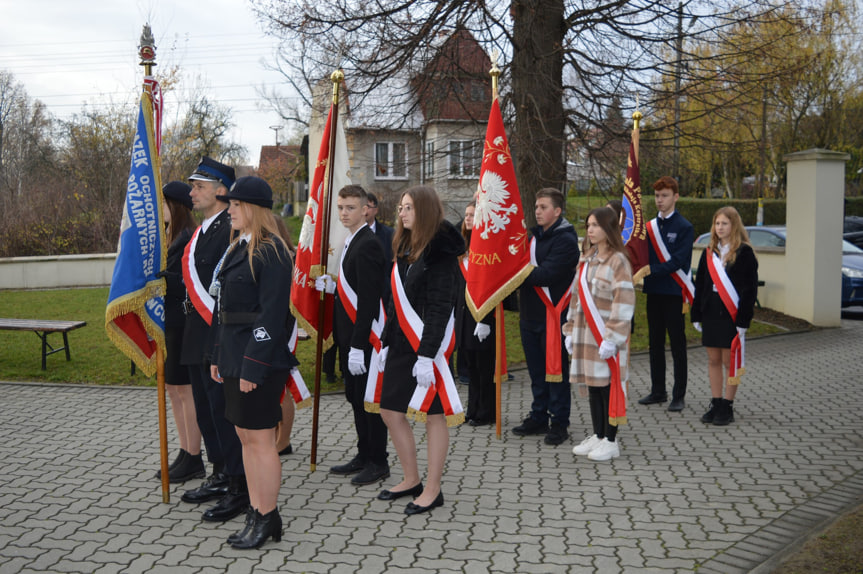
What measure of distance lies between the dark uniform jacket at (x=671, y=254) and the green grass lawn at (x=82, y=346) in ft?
9.41

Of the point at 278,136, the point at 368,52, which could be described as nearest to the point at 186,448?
the point at 368,52

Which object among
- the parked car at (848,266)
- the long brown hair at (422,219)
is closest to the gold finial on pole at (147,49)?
the long brown hair at (422,219)

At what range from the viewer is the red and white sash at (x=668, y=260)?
787 cm

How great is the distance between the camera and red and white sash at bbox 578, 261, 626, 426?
20.1ft

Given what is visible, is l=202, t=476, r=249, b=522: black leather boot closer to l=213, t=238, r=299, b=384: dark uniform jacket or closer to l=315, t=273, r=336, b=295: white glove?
l=213, t=238, r=299, b=384: dark uniform jacket

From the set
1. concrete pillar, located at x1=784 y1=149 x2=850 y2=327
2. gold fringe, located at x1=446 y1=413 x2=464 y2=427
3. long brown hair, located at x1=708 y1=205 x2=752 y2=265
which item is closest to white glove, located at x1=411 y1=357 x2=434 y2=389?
gold fringe, located at x1=446 y1=413 x2=464 y2=427

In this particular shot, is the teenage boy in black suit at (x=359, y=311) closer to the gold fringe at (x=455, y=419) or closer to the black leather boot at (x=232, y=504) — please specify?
the gold fringe at (x=455, y=419)

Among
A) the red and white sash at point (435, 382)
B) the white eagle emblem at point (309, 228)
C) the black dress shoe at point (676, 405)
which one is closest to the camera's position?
the red and white sash at point (435, 382)

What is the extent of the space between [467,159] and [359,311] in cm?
889

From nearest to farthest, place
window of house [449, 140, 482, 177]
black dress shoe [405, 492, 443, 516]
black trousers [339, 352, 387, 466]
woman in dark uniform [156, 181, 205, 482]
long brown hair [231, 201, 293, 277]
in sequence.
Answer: long brown hair [231, 201, 293, 277] < black dress shoe [405, 492, 443, 516] < woman in dark uniform [156, 181, 205, 482] < black trousers [339, 352, 387, 466] < window of house [449, 140, 482, 177]

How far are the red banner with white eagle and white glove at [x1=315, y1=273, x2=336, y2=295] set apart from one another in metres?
1.32

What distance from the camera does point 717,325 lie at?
720 cm

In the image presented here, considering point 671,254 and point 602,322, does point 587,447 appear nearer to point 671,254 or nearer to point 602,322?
point 602,322

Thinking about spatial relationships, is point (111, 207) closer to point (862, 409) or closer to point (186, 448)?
point (186, 448)
